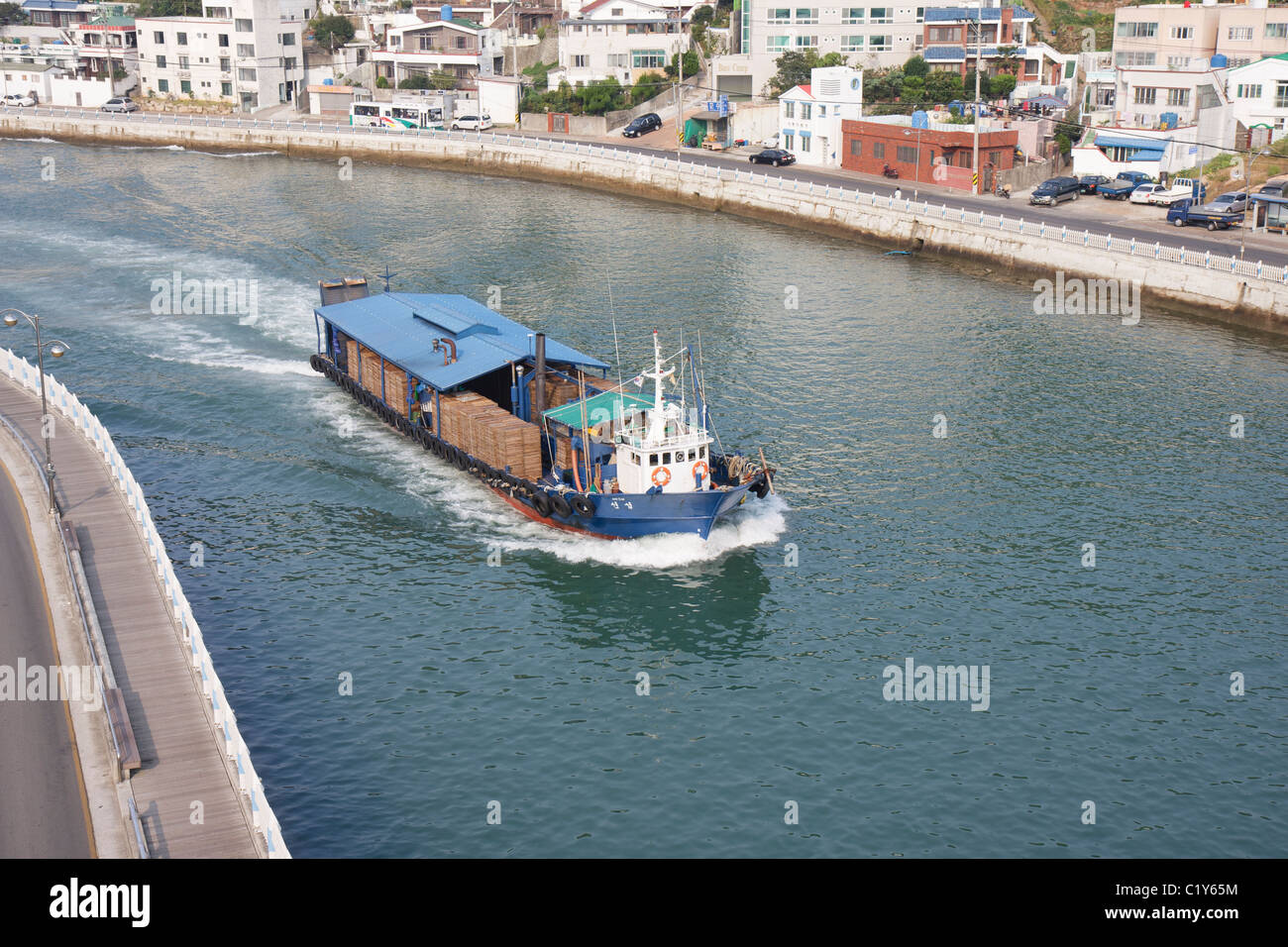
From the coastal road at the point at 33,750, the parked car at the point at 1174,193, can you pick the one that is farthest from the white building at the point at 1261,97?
the coastal road at the point at 33,750

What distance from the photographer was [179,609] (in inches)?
1702

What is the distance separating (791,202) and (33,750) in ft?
281

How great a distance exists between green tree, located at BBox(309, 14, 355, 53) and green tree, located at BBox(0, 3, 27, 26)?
1907 inches

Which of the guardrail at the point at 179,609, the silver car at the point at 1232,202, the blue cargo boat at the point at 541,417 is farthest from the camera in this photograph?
the silver car at the point at 1232,202

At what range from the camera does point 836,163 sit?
4808 inches

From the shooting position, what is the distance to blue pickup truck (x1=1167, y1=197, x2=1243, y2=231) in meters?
94.6

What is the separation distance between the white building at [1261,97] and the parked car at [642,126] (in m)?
55.8

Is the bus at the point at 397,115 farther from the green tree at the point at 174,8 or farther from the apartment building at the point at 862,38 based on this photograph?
the green tree at the point at 174,8

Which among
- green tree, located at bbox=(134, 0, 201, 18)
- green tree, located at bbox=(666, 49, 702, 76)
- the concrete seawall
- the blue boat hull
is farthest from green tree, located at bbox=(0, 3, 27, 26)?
the blue boat hull

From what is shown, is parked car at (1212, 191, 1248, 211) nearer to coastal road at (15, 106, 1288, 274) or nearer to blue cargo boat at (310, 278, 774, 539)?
coastal road at (15, 106, 1288, 274)

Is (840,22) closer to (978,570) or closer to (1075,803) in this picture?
(978,570)

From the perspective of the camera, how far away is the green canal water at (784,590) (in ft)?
127

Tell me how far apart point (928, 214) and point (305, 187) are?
61199mm

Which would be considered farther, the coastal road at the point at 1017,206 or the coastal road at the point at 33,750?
the coastal road at the point at 1017,206
